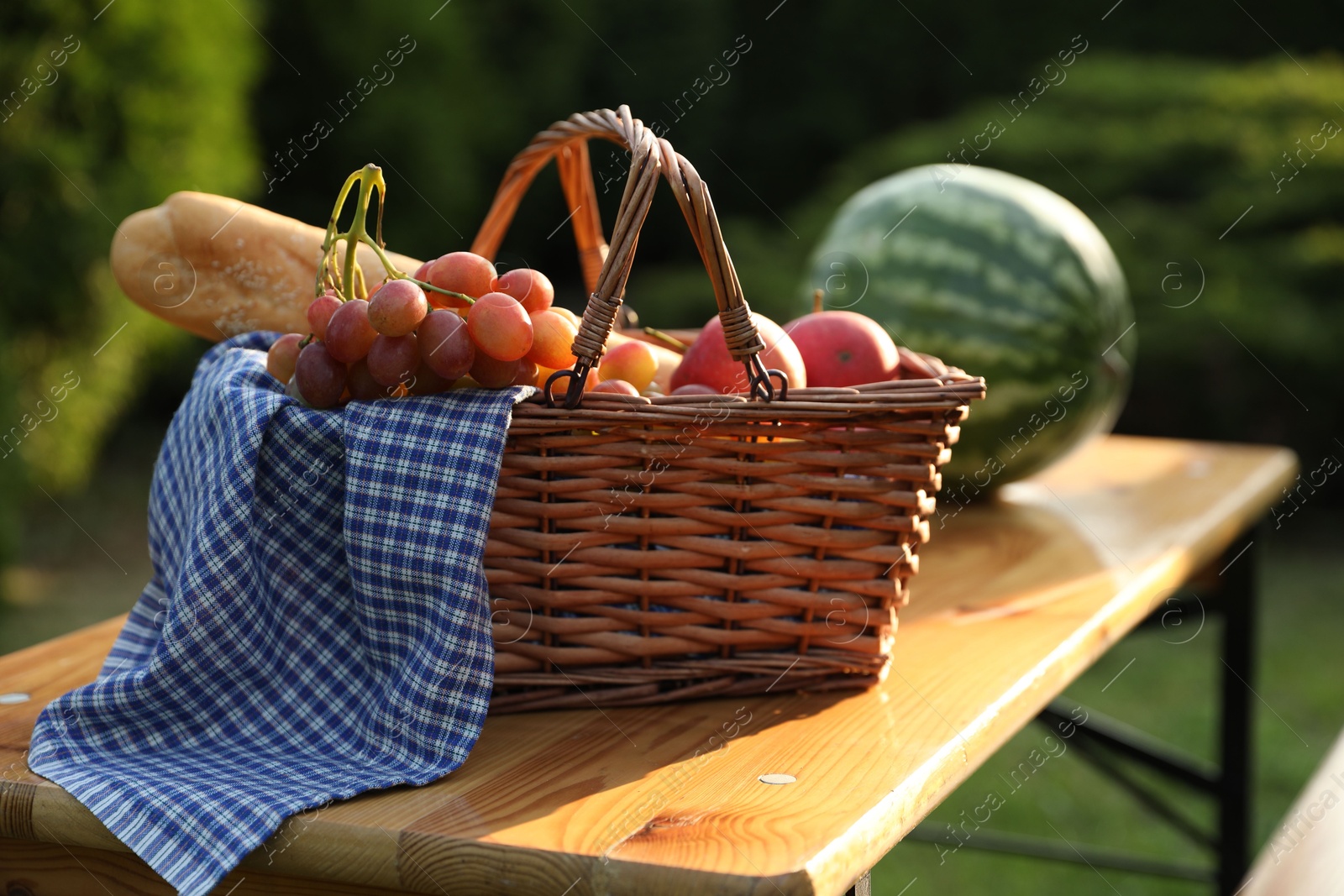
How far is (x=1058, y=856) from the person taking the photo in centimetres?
203

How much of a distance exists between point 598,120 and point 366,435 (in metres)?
0.36

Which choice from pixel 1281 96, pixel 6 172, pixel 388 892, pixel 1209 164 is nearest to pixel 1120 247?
pixel 1209 164

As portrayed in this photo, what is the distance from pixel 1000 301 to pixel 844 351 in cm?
70

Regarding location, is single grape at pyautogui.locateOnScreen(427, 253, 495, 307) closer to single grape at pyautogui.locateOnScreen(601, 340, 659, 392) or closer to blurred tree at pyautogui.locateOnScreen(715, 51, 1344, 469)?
single grape at pyautogui.locateOnScreen(601, 340, 659, 392)

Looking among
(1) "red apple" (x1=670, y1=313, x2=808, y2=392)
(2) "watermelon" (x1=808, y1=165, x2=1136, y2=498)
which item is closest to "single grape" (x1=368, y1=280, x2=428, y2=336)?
(1) "red apple" (x1=670, y1=313, x2=808, y2=392)

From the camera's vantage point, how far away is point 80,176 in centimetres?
329

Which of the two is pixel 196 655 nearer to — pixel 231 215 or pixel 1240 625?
pixel 231 215

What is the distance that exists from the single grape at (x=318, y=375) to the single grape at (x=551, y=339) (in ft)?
0.48

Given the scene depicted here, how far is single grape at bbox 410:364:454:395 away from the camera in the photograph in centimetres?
90

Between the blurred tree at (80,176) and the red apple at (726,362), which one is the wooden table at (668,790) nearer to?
the red apple at (726,362)

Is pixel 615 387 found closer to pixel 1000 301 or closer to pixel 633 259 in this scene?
pixel 633 259

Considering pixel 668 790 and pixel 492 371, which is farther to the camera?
pixel 492 371

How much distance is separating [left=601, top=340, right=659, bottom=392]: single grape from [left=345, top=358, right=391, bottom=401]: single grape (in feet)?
0.62

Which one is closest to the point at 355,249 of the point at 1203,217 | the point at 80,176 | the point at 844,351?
the point at 844,351
